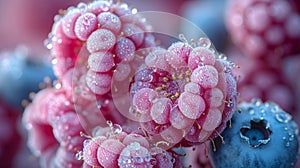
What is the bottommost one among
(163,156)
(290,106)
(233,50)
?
(163,156)

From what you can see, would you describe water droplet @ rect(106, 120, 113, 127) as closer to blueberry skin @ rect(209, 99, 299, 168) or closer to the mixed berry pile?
the mixed berry pile

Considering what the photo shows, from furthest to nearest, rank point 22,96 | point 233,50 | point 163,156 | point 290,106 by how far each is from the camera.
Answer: point 233,50
point 22,96
point 290,106
point 163,156

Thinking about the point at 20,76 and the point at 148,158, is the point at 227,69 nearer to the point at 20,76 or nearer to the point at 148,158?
the point at 148,158

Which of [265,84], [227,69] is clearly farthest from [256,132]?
[265,84]

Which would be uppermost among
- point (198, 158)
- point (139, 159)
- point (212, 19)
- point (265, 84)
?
point (212, 19)

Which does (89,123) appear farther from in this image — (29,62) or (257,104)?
(29,62)

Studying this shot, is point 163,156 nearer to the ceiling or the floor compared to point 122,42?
nearer to the floor

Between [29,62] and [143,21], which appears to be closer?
[143,21]

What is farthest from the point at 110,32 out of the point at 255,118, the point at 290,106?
the point at 290,106
